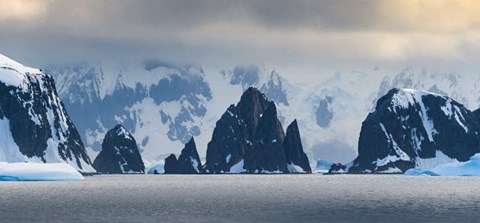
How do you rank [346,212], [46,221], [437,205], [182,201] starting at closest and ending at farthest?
[46,221]
[346,212]
[437,205]
[182,201]

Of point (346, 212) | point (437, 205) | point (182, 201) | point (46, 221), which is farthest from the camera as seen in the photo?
point (182, 201)

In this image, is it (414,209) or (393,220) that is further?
(414,209)

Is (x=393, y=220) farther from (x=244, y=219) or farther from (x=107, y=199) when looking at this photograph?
(x=107, y=199)

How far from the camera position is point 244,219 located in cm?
13925

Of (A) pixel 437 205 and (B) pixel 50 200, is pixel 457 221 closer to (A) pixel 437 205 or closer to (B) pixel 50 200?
(A) pixel 437 205

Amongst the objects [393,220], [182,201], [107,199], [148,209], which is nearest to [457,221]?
[393,220]

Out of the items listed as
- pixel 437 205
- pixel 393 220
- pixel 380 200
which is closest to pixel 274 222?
pixel 393 220

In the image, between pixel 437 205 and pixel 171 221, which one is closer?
pixel 171 221

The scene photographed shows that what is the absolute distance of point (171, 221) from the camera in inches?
5295

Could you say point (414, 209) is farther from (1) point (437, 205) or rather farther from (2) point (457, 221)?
(2) point (457, 221)

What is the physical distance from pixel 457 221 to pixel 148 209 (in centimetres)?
5112

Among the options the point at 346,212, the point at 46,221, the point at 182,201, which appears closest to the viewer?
the point at 46,221

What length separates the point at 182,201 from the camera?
187 m

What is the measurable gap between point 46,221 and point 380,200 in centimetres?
8057
